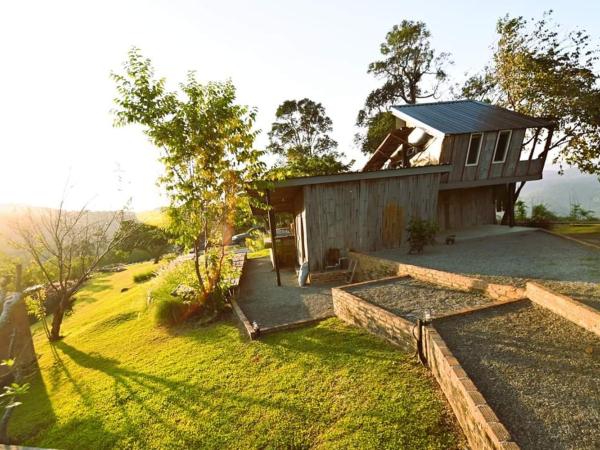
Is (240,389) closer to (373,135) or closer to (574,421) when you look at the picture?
(574,421)

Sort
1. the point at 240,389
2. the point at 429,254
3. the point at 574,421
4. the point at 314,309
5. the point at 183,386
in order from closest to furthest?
1. the point at 574,421
2. the point at 240,389
3. the point at 183,386
4. the point at 314,309
5. the point at 429,254

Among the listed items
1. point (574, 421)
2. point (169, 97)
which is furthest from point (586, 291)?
point (169, 97)

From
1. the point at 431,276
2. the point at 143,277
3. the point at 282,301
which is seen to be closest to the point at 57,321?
the point at 143,277

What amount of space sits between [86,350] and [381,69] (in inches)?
1225

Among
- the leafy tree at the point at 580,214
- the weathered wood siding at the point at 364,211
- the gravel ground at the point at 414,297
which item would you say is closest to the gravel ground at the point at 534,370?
the gravel ground at the point at 414,297

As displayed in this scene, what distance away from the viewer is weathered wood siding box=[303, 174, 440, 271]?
38.9 feet

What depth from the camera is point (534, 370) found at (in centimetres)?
434

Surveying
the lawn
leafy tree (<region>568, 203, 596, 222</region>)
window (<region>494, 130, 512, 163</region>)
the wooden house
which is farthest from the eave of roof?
leafy tree (<region>568, 203, 596, 222</region>)

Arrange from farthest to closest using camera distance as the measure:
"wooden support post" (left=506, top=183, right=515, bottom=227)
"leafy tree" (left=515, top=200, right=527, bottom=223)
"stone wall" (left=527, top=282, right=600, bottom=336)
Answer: "leafy tree" (left=515, top=200, right=527, bottom=223) < "wooden support post" (left=506, top=183, right=515, bottom=227) < "stone wall" (left=527, top=282, right=600, bottom=336)

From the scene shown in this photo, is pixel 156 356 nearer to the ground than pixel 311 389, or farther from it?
nearer to the ground

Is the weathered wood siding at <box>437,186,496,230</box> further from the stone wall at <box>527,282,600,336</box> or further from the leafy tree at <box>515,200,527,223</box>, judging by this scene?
the stone wall at <box>527,282,600,336</box>

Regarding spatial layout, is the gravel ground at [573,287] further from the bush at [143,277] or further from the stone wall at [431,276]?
the bush at [143,277]

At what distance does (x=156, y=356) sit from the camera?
25.8ft

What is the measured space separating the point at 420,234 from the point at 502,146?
8.16m
